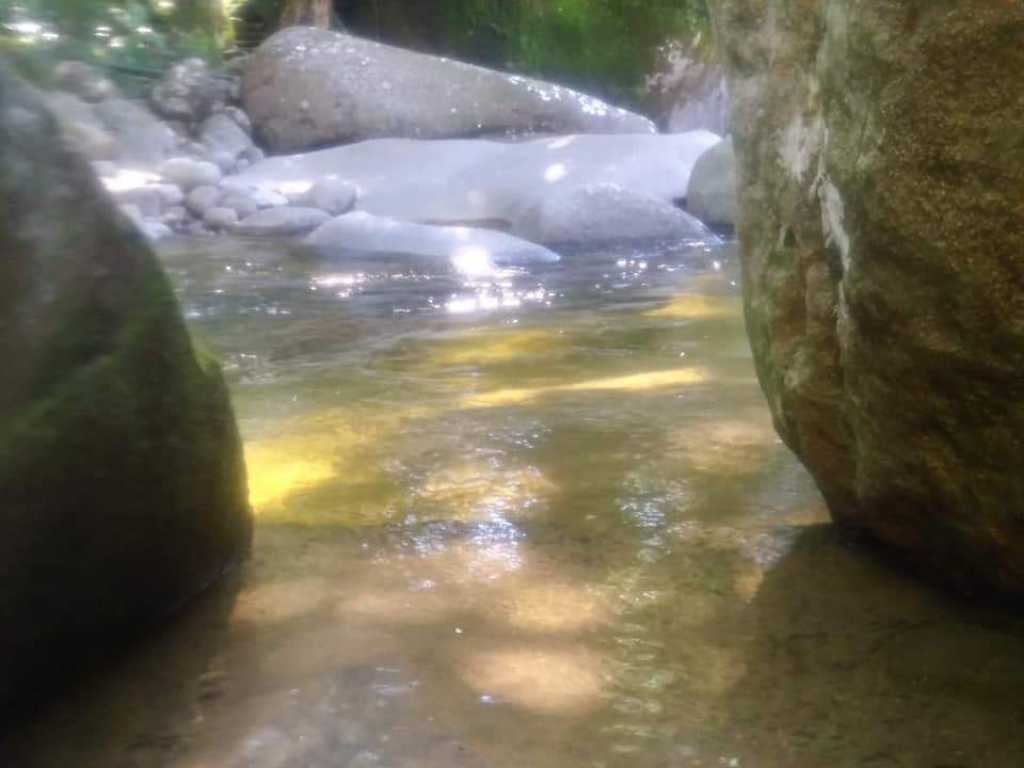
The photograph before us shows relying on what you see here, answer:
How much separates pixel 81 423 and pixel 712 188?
7.85 m

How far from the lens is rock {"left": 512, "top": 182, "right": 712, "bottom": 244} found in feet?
28.8

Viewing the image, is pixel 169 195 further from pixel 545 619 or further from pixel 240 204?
pixel 545 619

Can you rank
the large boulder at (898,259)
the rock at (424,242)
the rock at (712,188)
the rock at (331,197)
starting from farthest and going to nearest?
1. the rock at (331,197)
2. the rock at (712,188)
3. the rock at (424,242)
4. the large boulder at (898,259)

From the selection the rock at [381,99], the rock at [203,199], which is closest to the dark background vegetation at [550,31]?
the rock at [381,99]

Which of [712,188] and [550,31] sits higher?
[550,31]

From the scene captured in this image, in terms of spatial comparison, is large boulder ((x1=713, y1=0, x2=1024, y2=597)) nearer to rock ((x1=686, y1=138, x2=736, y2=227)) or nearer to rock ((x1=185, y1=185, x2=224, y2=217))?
rock ((x1=686, y1=138, x2=736, y2=227))

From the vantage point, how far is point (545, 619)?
2.27m

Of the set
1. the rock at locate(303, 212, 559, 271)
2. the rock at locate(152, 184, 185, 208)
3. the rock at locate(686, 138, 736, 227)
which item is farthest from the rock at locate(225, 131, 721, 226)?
the rock at locate(303, 212, 559, 271)

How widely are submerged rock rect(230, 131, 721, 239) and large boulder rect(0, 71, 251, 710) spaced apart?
6.97 meters

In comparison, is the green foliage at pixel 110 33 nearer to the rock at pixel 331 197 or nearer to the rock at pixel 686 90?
the rock at pixel 331 197

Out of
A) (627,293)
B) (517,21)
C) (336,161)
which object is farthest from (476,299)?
(517,21)

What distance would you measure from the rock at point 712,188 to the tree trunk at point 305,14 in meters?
6.53

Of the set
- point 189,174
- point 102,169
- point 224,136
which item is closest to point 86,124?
point 102,169

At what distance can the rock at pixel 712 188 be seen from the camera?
9.24 metres
